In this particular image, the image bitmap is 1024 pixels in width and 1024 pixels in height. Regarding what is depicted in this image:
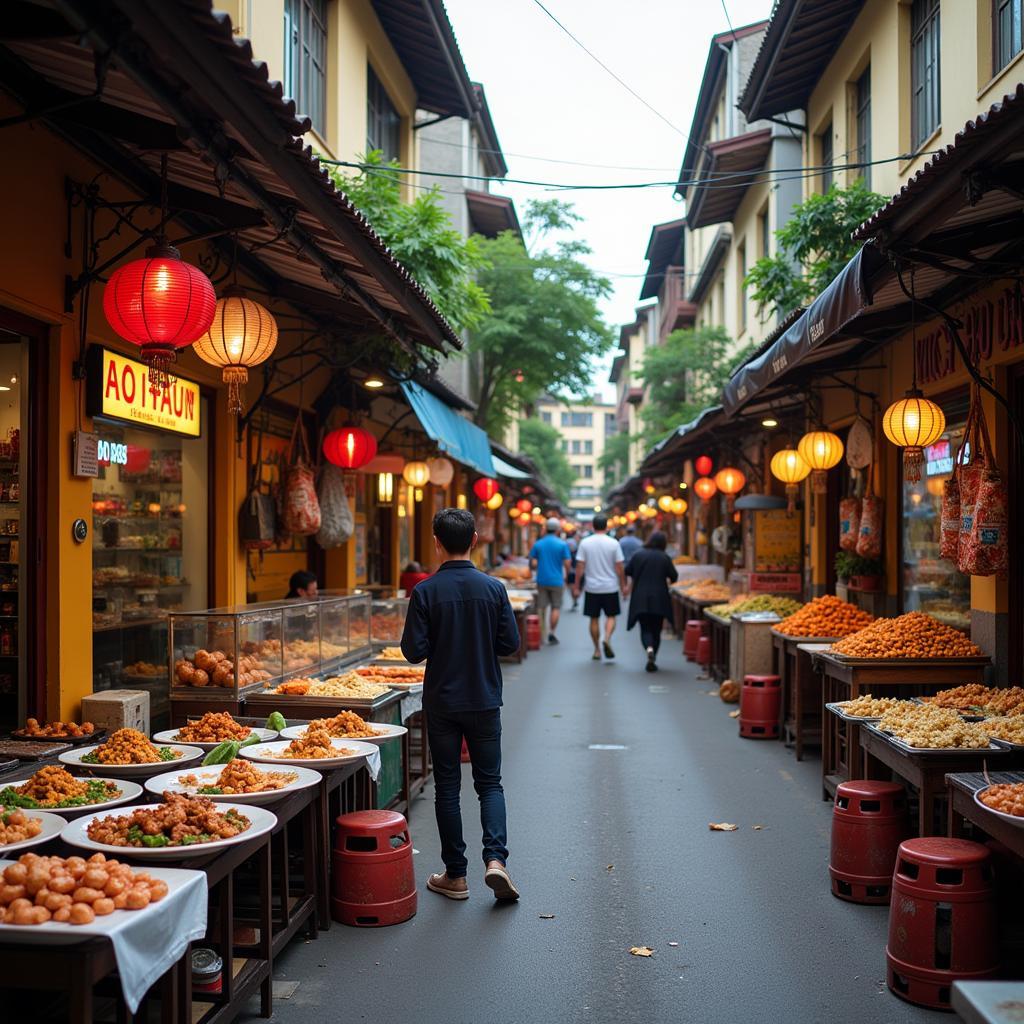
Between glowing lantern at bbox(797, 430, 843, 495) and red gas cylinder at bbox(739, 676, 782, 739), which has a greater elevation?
glowing lantern at bbox(797, 430, 843, 495)

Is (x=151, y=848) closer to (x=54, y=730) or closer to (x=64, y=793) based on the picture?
(x=64, y=793)

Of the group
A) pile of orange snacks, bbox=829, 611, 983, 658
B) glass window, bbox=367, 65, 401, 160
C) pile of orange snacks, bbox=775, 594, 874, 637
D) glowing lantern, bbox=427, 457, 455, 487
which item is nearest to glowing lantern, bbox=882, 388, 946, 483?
pile of orange snacks, bbox=829, 611, 983, 658

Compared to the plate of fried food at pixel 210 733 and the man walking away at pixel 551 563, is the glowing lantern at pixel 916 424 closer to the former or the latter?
the plate of fried food at pixel 210 733

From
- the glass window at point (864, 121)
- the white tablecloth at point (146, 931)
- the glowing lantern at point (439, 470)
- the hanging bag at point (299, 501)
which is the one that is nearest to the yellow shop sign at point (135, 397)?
the hanging bag at point (299, 501)

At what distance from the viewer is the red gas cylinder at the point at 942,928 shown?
15.6 ft

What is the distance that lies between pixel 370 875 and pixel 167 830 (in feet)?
6.00

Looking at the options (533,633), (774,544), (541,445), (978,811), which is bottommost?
(533,633)

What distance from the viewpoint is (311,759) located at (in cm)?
561

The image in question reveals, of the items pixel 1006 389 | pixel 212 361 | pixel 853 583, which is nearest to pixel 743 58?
pixel 853 583

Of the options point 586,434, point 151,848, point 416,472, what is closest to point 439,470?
point 416,472

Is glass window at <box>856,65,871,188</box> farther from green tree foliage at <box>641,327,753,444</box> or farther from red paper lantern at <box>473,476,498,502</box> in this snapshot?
red paper lantern at <box>473,476,498,502</box>

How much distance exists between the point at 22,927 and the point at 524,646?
16155 millimetres

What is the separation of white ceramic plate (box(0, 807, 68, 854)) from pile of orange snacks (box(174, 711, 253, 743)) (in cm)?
162

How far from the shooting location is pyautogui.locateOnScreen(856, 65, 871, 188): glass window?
551 inches
